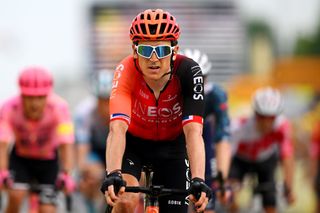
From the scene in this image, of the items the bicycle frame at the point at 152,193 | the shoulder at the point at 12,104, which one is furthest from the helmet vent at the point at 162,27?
the shoulder at the point at 12,104

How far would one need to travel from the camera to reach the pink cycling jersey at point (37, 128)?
52.9 feet

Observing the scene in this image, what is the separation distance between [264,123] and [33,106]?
3.96 m

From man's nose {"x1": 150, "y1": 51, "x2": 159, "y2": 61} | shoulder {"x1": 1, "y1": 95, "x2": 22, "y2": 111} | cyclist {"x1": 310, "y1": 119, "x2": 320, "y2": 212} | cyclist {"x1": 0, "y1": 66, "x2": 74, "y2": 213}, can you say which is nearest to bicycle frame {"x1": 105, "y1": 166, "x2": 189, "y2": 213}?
man's nose {"x1": 150, "y1": 51, "x2": 159, "y2": 61}

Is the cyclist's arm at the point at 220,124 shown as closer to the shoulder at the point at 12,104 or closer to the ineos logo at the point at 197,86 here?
the shoulder at the point at 12,104

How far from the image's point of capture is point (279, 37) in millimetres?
109812

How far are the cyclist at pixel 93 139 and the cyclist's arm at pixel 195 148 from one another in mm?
7979

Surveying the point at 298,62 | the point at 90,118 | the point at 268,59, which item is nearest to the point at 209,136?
the point at 90,118

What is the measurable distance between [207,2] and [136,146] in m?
56.5

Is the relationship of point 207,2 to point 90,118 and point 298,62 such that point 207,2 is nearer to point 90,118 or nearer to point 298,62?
point 298,62

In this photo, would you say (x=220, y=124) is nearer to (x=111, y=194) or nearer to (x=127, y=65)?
(x=127, y=65)

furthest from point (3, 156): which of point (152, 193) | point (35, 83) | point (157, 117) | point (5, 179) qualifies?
point (152, 193)

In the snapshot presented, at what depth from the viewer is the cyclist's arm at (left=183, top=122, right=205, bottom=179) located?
38.9ft

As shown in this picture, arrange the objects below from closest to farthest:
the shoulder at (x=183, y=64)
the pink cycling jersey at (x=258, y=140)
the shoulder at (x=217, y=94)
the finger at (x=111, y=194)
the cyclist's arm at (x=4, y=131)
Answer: the finger at (x=111, y=194) → the shoulder at (x=183, y=64) → the shoulder at (x=217, y=94) → the cyclist's arm at (x=4, y=131) → the pink cycling jersey at (x=258, y=140)

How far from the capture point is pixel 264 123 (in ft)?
61.0
